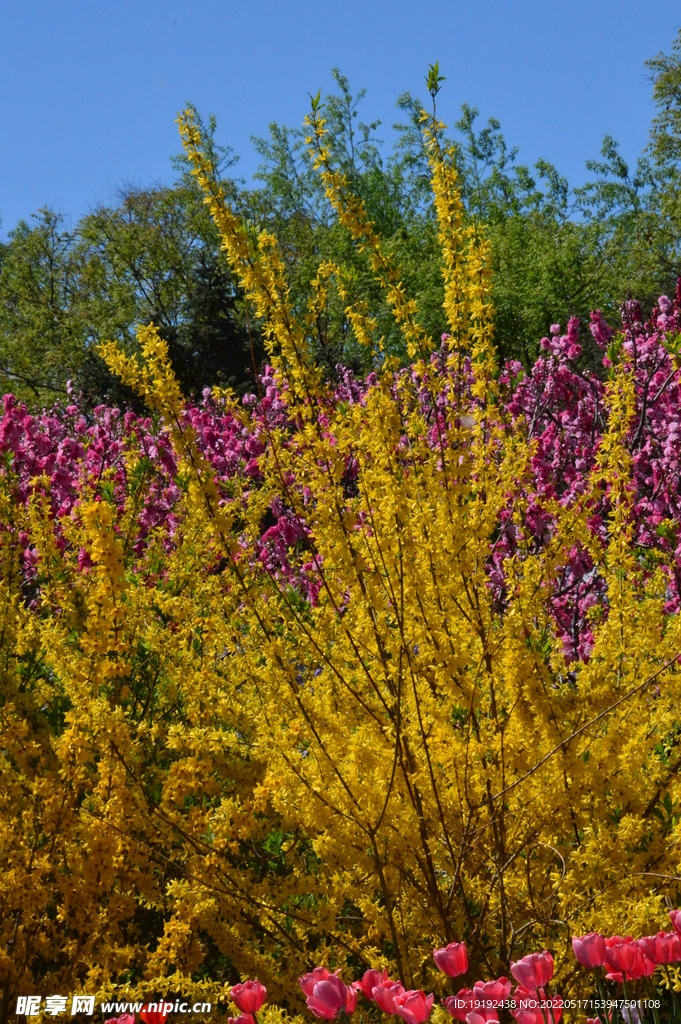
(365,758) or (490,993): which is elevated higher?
(365,758)

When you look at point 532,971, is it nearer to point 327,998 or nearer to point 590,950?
point 590,950

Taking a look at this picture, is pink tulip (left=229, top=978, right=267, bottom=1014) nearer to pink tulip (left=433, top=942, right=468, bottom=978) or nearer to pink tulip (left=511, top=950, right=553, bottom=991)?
pink tulip (left=433, top=942, right=468, bottom=978)

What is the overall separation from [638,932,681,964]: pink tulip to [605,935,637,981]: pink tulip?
→ 3cm

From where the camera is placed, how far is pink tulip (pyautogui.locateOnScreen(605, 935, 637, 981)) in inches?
63.6

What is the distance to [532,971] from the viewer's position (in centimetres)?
164

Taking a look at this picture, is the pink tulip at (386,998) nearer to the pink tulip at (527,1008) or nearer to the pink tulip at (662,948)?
the pink tulip at (527,1008)

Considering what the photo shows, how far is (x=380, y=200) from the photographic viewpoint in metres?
37.6

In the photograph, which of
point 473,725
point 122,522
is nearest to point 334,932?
point 473,725

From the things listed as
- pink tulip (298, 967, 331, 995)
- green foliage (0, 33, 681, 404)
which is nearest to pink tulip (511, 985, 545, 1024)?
pink tulip (298, 967, 331, 995)

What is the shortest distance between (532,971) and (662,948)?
0.25 metres

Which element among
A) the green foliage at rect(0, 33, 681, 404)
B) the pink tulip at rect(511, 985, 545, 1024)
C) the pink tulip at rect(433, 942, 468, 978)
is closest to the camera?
the pink tulip at rect(511, 985, 545, 1024)

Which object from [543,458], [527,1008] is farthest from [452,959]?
[543,458]

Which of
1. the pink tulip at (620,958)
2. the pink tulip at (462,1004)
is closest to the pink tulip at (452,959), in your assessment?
the pink tulip at (462,1004)

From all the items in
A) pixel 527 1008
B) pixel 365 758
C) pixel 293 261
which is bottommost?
pixel 527 1008
